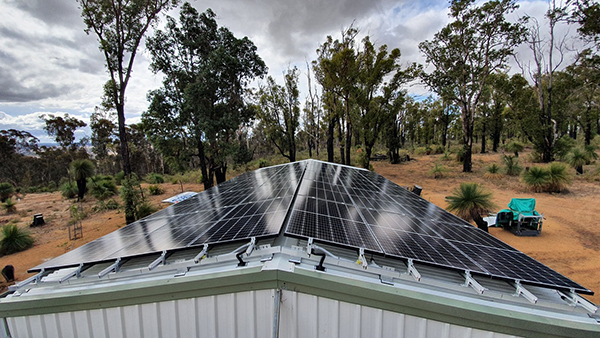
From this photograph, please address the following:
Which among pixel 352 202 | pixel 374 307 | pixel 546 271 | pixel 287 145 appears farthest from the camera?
pixel 287 145

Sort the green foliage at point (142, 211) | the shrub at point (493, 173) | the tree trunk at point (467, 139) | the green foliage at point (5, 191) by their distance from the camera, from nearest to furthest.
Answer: the green foliage at point (142, 211) < the shrub at point (493, 173) < the green foliage at point (5, 191) < the tree trunk at point (467, 139)

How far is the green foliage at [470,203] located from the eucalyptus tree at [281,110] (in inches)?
670

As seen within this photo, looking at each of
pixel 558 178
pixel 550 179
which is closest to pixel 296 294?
pixel 550 179

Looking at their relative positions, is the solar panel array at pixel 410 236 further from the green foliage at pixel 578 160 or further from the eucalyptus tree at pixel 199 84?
the green foliage at pixel 578 160

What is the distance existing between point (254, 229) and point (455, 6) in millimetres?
22424

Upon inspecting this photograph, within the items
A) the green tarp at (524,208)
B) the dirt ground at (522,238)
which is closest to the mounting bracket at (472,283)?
the dirt ground at (522,238)

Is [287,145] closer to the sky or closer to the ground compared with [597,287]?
closer to the sky

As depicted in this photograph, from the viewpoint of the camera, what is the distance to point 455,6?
16062 millimetres

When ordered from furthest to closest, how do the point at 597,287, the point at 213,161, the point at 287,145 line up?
the point at 287,145
the point at 213,161
the point at 597,287

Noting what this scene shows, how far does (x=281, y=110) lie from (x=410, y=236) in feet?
75.8

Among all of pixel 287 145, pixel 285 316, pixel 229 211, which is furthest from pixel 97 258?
pixel 287 145

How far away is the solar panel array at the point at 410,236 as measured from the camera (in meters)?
2.28

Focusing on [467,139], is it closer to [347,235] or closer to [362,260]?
[347,235]

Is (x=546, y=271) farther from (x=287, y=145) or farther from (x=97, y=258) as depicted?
(x=287, y=145)
